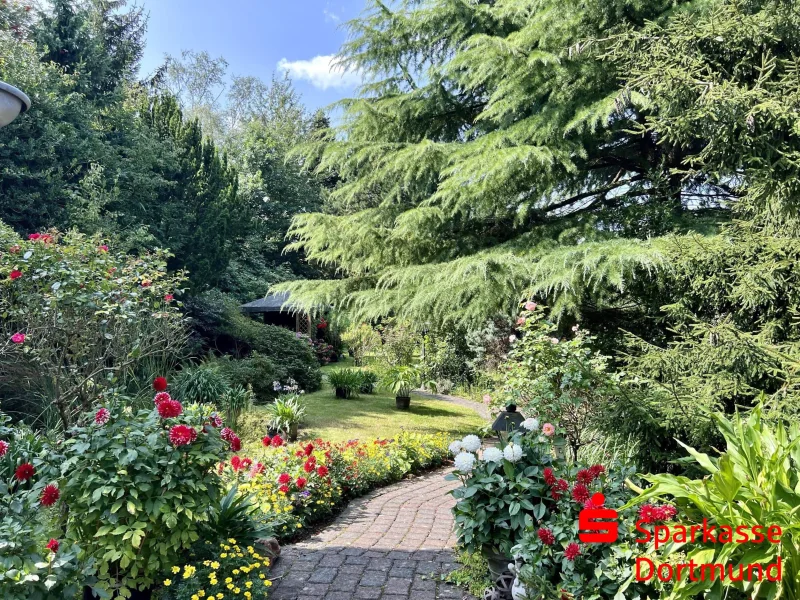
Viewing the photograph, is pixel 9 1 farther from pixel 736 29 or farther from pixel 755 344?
pixel 755 344

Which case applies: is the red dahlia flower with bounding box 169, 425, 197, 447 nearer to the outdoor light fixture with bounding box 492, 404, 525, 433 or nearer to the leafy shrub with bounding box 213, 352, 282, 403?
the outdoor light fixture with bounding box 492, 404, 525, 433

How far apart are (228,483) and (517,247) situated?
4.47 meters

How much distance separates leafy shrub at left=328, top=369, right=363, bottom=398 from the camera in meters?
10.3

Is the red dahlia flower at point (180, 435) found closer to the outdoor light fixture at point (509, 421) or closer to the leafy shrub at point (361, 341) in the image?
the outdoor light fixture at point (509, 421)

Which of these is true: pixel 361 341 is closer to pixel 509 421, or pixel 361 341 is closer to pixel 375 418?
pixel 375 418

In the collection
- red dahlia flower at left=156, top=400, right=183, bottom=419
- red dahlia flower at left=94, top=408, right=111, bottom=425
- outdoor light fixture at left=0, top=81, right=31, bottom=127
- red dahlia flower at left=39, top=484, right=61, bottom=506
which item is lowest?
red dahlia flower at left=39, top=484, right=61, bottom=506

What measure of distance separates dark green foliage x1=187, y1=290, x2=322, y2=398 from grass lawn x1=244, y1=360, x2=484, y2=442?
646mm

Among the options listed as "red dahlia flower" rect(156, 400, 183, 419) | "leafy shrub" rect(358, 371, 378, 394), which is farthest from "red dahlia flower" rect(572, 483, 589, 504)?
"leafy shrub" rect(358, 371, 378, 394)

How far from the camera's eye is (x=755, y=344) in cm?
361

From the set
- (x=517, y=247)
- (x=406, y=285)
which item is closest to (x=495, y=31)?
(x=517, y=247)

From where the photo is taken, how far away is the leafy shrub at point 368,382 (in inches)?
431

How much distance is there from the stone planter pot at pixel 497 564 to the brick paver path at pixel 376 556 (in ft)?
0.64

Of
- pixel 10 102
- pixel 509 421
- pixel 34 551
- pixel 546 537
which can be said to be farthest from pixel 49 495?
pixel 509 421

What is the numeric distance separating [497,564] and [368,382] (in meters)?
8.45
